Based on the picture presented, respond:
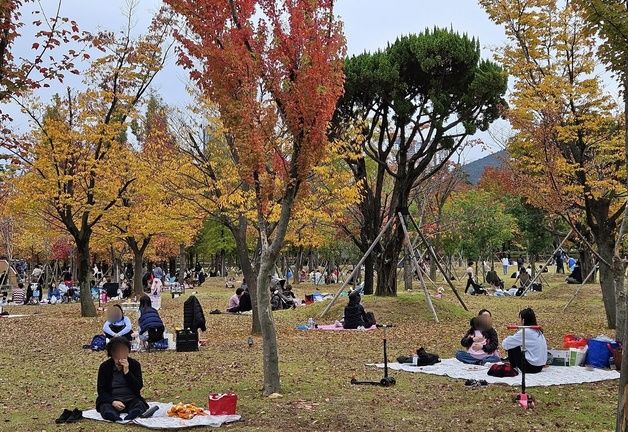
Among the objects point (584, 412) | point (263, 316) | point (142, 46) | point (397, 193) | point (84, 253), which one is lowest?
point (584, 412)

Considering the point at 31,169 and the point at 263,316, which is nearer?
the point at 263,316

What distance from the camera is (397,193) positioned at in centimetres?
2086

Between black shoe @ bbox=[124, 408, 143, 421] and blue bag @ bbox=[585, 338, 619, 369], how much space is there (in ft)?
24.2

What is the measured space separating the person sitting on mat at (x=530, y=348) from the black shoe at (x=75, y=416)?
6171 mm

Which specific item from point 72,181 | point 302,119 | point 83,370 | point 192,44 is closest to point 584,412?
point 302,119

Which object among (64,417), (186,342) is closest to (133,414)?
(64,417)

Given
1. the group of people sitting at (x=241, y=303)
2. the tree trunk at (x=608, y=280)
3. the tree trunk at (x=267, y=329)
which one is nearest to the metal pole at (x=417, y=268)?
the tree trunk at (x=608, y=280)

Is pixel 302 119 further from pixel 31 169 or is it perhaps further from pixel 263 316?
pixel 31 169

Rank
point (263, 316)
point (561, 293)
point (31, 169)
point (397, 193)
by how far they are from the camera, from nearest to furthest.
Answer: point (263, 316) < point (31, 169) < point (397, 193) < point (561, 293)

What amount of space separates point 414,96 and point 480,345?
11.4m

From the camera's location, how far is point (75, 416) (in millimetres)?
7207

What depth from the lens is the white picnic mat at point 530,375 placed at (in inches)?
367

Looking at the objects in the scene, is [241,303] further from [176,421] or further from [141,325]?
[176,421]

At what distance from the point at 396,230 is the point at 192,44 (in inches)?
530
